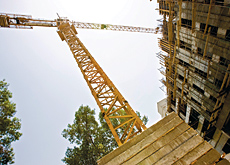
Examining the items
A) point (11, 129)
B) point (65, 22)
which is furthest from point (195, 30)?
point (65, 22)

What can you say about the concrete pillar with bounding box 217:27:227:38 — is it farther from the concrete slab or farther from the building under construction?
the concrete slab

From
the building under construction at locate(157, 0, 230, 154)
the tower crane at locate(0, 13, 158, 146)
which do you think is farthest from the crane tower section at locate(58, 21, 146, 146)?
the building under construction at locate(157, 0, 230, 154)

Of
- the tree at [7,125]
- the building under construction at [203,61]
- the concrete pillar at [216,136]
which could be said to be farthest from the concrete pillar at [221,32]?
the tree at [7,125]

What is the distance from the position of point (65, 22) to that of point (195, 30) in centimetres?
2172

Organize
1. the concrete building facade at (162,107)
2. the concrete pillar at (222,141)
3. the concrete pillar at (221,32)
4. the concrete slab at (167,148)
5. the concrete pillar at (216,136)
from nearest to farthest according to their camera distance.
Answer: the concrete slab at (167,148) < the concrete pillar at (221,32) < the concrete pillar at (222,141) < the concrete pillar at (216,136) < the concrete building facade at (162,107)

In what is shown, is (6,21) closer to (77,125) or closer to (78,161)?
(77,125)

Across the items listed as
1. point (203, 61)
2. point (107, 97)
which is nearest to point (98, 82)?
point (107, 97)

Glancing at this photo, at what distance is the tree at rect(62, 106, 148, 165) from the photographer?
55.2ft

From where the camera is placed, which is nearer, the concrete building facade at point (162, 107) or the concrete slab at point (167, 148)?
the concrete slab at point (167, 148)

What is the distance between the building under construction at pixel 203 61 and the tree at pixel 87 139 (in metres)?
Result: 11.0

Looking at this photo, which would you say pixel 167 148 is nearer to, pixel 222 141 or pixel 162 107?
pixel 222 141

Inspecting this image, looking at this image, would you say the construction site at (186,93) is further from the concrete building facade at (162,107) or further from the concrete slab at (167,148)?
the concrete building facade at (162,107)

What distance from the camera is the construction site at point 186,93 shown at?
475 centimetres

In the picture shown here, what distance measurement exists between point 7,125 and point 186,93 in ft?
64.0
